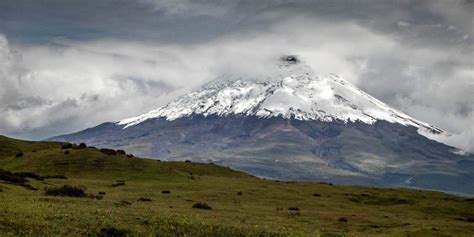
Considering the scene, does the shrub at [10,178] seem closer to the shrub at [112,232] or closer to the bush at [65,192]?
the bush at [65,192]

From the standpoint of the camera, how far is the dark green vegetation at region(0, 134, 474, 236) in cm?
3303

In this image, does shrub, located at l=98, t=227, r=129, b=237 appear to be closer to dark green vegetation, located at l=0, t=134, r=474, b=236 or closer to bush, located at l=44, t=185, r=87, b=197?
dark green vegetation, located at l=0, t=134, r=474, b=236

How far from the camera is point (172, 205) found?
173ft

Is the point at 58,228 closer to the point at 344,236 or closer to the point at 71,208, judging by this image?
the point at 71,208

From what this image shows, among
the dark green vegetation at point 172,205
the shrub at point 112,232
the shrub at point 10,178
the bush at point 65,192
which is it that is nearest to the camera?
the shrub at point 112,232

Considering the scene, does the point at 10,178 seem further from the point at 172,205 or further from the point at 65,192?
the point at 172,205

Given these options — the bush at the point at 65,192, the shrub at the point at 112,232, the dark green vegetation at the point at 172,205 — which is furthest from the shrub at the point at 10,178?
the shrub at the point at 112,232

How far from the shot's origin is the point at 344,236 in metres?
38.8

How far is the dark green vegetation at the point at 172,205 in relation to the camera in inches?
1300

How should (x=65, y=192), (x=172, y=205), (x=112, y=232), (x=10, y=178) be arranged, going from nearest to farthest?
(x=112, y=232) → (x=65, y=192) → (x=172, y=205) → (x=10, y=178)

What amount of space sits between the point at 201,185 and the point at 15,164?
31.2 metres

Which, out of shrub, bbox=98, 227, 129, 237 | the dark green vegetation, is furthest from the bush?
shrub, bbox=98, 227, 129, 237

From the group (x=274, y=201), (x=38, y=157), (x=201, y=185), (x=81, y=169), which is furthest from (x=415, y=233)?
(x=38, y=157)

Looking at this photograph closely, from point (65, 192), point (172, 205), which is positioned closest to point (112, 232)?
point (65, 192)
